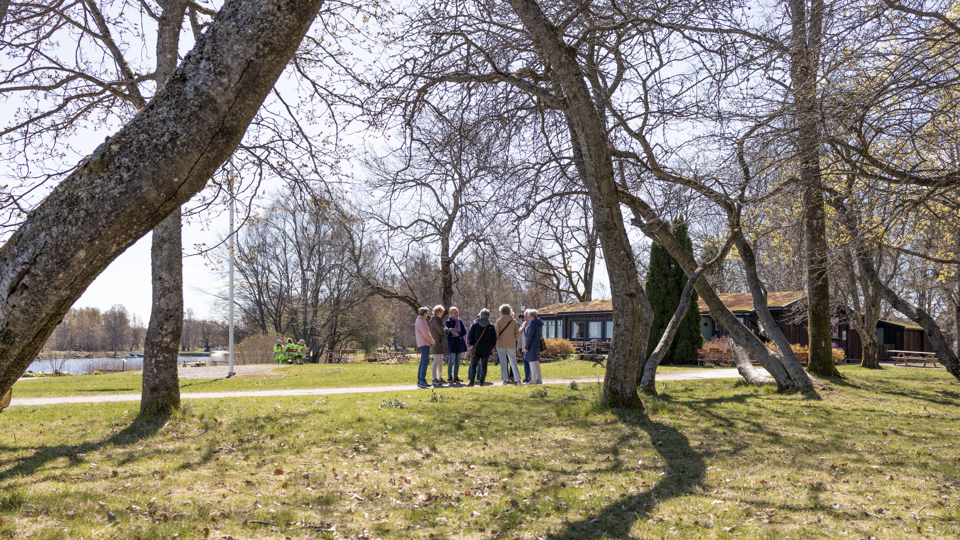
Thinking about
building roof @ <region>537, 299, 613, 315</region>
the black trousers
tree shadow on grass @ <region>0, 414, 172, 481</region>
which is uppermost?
building roof @ <region>537, 299, 613, 315</region>

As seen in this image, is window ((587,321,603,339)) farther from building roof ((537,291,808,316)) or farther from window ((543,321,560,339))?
window ((543,321,560,339))

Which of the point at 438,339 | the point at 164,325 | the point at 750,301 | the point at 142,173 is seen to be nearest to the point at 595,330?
Answer: the point at 750,301

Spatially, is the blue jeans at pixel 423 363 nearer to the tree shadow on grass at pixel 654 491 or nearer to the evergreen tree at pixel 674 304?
the tree shadow on grass at pixel 654 491

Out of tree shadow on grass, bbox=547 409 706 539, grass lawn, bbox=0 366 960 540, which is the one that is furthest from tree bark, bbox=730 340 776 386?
tree shadow on grass, bbox=547 409 706 539

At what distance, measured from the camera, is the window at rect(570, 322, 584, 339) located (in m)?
36.4

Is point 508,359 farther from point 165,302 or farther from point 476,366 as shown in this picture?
point 165,302

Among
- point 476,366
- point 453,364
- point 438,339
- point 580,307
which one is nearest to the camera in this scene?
point 438,339

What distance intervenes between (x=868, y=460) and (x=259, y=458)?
611cm

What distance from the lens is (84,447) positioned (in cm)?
623

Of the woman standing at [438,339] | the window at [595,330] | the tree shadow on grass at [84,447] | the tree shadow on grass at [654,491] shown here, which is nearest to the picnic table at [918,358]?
the window at [595,330]

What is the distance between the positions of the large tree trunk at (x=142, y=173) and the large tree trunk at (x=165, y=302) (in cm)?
509

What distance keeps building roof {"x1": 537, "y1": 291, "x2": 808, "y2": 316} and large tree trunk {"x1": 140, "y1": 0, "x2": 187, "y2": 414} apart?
18823mm

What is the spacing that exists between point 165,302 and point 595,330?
29.8 m

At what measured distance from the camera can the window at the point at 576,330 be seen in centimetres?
3637
